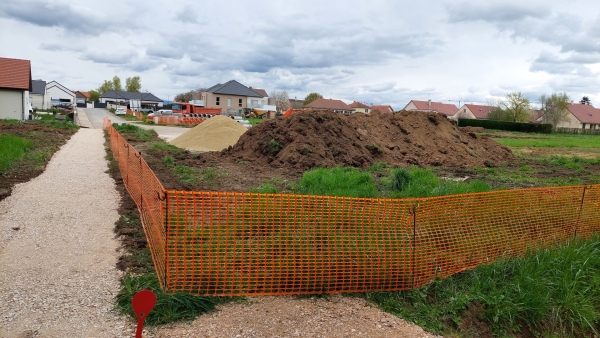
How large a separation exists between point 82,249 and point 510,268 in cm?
544

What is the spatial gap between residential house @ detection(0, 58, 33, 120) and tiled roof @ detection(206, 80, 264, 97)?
4272cm

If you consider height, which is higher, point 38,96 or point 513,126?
point 38,96

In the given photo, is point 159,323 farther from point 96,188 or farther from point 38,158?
point 38,158

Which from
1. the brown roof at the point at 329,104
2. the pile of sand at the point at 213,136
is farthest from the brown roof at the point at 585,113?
the pile of sand at the point at 213,136

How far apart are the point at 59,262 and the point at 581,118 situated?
92775mm

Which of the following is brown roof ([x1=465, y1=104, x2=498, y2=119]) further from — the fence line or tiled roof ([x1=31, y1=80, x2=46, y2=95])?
the fence line

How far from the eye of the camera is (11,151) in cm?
1432

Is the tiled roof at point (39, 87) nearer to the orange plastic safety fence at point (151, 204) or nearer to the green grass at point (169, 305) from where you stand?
the orange plastic safety fence at point (151, 204)

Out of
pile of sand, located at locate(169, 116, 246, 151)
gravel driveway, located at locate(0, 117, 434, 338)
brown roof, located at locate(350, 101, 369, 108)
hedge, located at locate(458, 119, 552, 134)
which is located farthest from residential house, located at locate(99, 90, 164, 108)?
gravel driveway, located at locate(0, 117, 434, 338)

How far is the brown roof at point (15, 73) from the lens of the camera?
33.7 meters

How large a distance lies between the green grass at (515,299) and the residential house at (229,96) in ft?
237

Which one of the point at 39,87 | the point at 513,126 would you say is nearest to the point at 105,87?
the point at 39,87

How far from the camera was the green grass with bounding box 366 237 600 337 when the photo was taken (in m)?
4.56

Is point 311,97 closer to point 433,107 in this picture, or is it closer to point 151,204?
point 433,107
